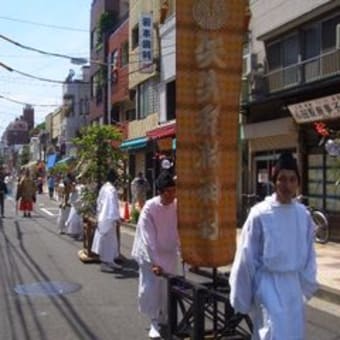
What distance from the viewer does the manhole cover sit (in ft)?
35.2

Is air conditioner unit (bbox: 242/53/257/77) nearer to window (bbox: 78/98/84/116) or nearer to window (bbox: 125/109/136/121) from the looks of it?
window (bbox: 125/109/136/121)

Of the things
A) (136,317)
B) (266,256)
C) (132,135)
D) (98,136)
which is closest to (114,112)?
(132,135)

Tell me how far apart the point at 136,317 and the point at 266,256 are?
4.37 m

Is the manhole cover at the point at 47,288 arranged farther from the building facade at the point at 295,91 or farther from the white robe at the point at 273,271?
the building facade at the point at 295,91

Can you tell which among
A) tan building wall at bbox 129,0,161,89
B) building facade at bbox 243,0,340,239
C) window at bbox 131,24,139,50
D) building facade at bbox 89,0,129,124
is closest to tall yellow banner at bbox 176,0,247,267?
building facade at bbox 243,0,340,239

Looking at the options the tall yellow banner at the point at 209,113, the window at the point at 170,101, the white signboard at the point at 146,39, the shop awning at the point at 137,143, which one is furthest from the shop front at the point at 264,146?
the tall yellow banner at the point at 209,113

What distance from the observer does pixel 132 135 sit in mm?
39406

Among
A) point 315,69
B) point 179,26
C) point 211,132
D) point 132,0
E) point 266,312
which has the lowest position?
point 266,312

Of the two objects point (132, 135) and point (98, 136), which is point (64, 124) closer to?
point (132, 135)

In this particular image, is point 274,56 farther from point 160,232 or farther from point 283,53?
point 160,232

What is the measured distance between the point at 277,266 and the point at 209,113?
157cm

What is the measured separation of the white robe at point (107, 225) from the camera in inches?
516

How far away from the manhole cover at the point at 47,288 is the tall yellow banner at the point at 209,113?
5.07 m

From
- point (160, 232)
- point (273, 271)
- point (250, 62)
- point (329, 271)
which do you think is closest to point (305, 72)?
A: point (250, 62)
